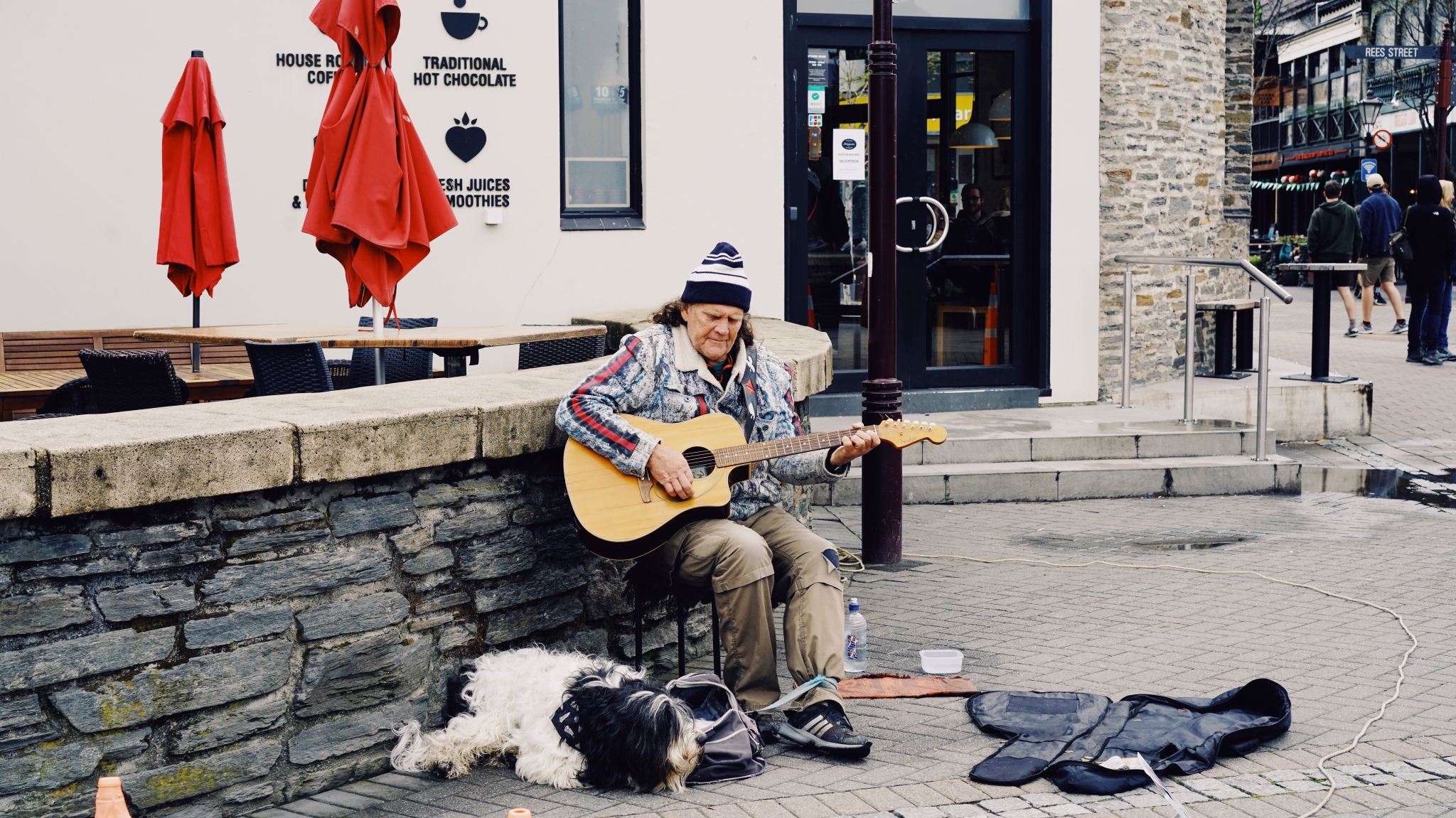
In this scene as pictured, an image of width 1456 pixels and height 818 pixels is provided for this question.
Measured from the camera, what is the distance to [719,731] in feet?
13.8

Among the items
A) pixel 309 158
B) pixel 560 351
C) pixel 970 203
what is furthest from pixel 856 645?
pixel 970 203

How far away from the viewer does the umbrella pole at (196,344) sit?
→ 7531 millimetres

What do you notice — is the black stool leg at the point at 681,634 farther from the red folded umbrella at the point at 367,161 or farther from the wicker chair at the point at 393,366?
the wicker chair at the point at 393,366

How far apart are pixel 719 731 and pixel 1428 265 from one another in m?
13.3

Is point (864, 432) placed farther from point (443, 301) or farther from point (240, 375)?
point (443, 301)

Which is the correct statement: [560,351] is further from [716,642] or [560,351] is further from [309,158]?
[309,158]

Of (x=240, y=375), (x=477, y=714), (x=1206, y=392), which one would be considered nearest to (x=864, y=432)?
(x=477, y=714)

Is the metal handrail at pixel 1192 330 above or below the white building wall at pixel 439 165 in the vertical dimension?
below

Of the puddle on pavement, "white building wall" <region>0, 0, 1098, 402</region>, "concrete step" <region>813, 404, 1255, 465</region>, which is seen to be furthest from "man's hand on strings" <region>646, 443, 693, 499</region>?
"white building wall" <region>0, 0, 1098, 402</region>

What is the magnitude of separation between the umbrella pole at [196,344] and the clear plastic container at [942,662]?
4325 millimetres

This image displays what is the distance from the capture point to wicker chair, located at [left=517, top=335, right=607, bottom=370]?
7.11 m

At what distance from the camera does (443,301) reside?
31.3 feet

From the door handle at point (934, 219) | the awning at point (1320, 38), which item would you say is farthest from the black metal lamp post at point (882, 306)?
the awning at point (1320, 38)

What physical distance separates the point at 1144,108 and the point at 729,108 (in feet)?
12.0
